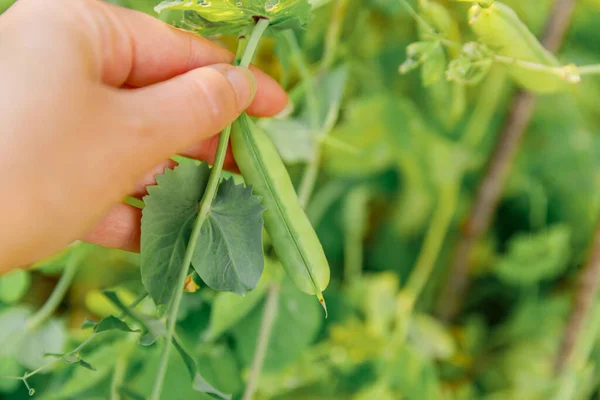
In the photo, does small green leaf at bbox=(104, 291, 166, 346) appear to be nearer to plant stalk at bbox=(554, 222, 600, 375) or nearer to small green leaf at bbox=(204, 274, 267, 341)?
small green leaf at bbox=(204, 274, 267, 341)

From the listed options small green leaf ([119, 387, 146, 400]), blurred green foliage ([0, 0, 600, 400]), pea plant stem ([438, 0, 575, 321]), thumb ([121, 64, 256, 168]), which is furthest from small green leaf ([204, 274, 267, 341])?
pea plant stem ([438, 0, 575, 321])

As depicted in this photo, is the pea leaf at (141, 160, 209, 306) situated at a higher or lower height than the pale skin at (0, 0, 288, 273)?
lower

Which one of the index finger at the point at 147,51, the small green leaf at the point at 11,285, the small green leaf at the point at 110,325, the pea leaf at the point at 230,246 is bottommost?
the small green leaf at the point at 11,285

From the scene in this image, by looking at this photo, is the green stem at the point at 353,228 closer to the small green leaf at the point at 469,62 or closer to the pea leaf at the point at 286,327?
the pea leaf at the point at 286,327

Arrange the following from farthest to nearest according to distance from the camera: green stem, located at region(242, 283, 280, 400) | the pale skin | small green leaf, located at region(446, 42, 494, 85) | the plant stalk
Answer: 1. the plant stalk
2. green stem, located at region(242, 283, 280, 400)
3. small green leaf, located at region(446, 42, 494, 85)
4. the pale skin

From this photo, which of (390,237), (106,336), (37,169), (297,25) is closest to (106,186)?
(37,169)

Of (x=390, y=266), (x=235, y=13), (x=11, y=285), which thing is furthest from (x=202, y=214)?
(x=390, y=266)

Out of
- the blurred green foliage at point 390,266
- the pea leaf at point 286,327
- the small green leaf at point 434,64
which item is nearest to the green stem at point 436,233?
the blurred green foliage at point 390,266
